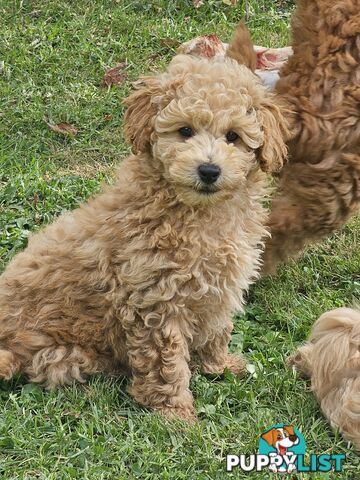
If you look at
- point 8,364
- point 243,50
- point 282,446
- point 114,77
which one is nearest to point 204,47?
point 114,77

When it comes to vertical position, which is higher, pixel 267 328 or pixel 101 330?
pixel 101 330

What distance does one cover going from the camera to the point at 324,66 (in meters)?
5.10

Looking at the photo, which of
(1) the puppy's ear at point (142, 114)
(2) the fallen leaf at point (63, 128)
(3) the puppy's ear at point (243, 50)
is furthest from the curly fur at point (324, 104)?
(2) the fallen leaf at point (63, 128)

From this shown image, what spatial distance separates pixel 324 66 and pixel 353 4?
1.43ft

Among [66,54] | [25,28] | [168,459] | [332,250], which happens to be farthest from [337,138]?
[25,28]

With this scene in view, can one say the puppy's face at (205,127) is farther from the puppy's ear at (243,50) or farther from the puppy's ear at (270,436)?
the puppy's ear at (270,436)

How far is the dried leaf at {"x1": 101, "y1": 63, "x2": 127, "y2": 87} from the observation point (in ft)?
28.3

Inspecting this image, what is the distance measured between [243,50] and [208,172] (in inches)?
49.1

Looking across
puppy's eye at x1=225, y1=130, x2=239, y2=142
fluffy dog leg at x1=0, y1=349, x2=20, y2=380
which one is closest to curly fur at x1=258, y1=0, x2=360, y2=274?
→ puppy's eye at x1=225, y1=130, x2=239, y2=142

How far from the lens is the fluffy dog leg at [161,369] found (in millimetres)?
4625

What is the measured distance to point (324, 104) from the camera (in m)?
5.12

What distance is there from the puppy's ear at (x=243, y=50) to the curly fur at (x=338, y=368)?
163 centimetres

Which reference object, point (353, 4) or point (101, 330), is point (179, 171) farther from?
point (353, 4)

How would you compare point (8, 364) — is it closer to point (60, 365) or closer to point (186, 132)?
point (60, 365)
